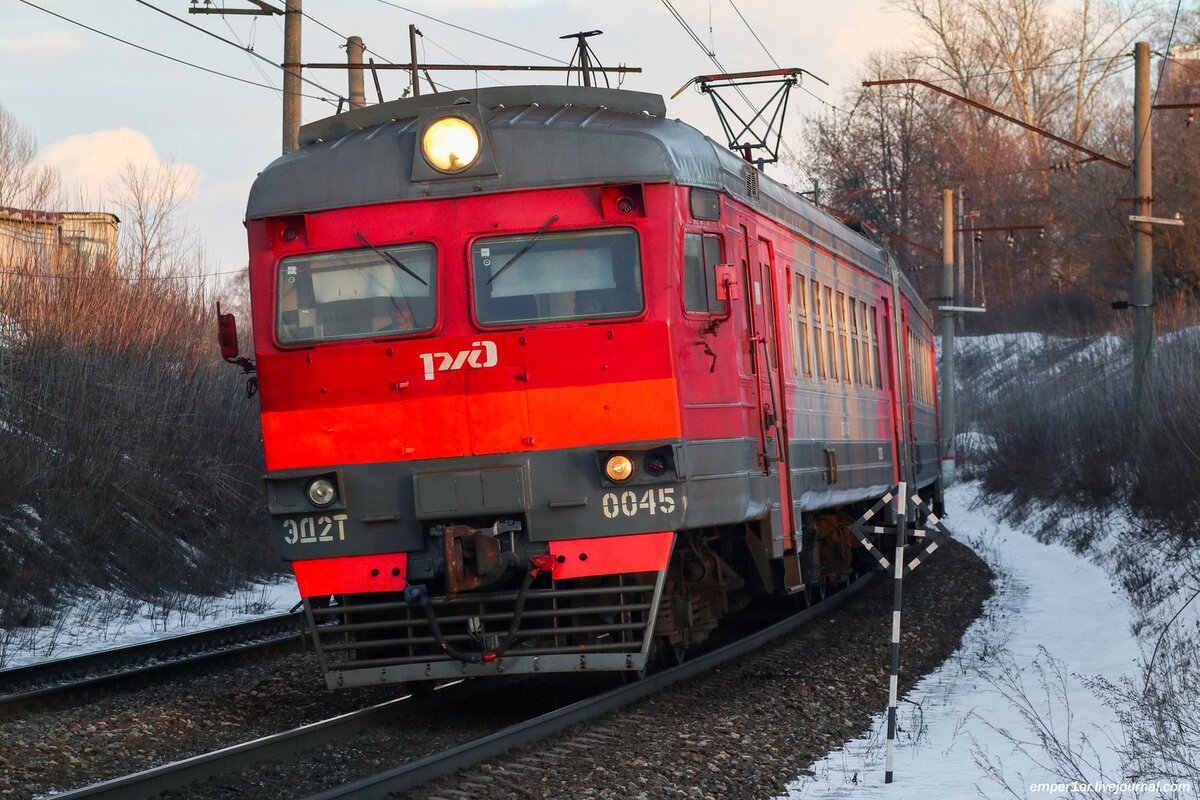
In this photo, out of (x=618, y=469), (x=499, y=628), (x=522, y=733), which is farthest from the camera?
(x=499, y=628)

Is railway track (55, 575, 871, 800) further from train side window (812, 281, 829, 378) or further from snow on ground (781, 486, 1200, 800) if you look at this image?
train side window (812, 281, 829, 378)

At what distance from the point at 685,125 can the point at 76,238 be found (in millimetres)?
12612

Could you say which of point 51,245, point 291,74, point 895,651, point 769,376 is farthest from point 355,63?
point 895,651

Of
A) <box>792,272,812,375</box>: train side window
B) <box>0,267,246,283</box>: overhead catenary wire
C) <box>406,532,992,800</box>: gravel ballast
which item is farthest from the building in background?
<box>406,532,992,800</box>: gravel ballast

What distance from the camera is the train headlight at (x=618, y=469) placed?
25.7ft

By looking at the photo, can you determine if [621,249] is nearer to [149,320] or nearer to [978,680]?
[978,680]

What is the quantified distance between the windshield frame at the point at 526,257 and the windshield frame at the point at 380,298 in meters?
0.19

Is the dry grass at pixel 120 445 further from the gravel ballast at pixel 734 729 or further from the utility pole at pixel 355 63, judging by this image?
the gravel ballast at pixel 734 729

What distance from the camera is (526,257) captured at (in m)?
8.09

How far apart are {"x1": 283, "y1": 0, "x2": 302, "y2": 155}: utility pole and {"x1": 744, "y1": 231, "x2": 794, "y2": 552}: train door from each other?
29.9 ft

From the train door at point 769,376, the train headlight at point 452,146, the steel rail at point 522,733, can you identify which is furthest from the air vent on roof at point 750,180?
the steel rail at point 522,733

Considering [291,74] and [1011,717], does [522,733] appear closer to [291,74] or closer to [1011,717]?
[1011,717]

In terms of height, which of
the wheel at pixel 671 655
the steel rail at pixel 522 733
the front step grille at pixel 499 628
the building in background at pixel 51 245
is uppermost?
the building in background at pixel 51 245

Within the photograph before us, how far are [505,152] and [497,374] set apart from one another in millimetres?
1247
